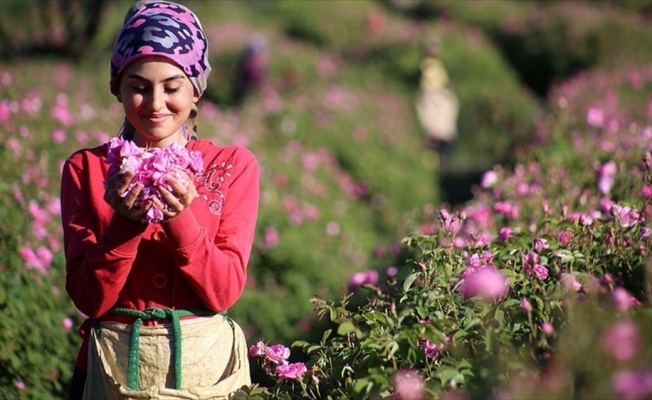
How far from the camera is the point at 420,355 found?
237 centimetres

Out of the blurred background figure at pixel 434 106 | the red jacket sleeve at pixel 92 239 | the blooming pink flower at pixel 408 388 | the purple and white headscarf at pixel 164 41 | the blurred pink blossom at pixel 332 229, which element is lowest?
the blurred background figure at pixel 434 106

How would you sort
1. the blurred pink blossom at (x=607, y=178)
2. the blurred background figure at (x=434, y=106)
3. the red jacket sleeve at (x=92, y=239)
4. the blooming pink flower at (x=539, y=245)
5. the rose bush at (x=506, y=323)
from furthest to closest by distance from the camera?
the blurred background figure at (x=434, y=106) < the blurred pink blossom at (x=607, y=178) < the blooming pink flower at (x=539, y=245) < the red jacket sleeve at (x=92, y=239) < the rose bush at (x=506, y=323)

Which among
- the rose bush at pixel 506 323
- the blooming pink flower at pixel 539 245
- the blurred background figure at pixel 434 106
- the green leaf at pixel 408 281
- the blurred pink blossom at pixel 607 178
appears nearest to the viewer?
the rose bush at pixel 506 323

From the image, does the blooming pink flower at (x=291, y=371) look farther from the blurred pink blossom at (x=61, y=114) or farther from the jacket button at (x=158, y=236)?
the blurred pink blossom at (x=61, y=114)

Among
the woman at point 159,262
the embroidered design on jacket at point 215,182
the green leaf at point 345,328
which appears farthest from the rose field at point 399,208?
the embroidered design on jacket at point 215,182

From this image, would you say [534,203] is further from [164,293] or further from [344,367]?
[164,293]

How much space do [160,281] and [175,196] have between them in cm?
33

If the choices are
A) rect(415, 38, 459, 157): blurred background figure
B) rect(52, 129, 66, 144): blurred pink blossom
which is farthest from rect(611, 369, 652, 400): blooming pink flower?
rect(415, 38, 459, 157): blurred background figure

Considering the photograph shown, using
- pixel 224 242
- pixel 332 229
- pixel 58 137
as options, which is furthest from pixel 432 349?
pixel 332 229

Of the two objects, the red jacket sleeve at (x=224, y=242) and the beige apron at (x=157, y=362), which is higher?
the red jacket sleeve at (x=224, y=242)

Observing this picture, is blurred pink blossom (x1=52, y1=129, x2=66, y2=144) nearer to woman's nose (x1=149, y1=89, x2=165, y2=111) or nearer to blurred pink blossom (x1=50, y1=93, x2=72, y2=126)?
blurred pink blossom (x1=50, y1=93, x2=72, y2=126)

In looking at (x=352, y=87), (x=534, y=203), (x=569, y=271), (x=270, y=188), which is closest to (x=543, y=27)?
(x=352, y=87)

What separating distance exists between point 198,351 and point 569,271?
1.09 meters

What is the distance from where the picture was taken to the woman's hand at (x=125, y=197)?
6.54 feet
